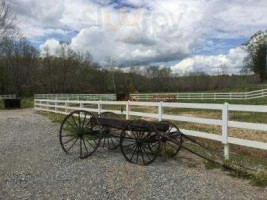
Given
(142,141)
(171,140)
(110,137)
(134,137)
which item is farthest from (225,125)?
(110,137)

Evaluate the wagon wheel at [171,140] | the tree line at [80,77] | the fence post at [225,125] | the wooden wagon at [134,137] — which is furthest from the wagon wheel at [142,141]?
the tree line at [80,77]

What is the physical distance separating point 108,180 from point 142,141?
1.66 meters

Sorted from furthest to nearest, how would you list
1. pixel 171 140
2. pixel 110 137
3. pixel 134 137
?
1. pixel 110 137
2. pixel 134 137
3. pixel 171 140

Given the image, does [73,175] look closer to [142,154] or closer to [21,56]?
[142,154]

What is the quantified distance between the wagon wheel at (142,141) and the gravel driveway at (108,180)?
0.72 ft

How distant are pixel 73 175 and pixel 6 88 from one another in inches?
2773

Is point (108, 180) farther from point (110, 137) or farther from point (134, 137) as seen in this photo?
point (110, 137)

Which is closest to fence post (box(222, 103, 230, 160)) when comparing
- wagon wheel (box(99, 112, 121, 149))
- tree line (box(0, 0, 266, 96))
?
wagon wheel (box(99, 112, 121, 149))

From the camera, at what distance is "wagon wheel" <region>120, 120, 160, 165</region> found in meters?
7.80

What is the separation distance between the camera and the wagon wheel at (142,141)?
780 centimetres

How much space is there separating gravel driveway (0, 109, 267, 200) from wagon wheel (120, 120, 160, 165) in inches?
8.6

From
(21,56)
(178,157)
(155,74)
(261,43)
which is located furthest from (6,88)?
(178,157)

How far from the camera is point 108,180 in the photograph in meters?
6.56

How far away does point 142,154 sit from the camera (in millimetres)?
7918
